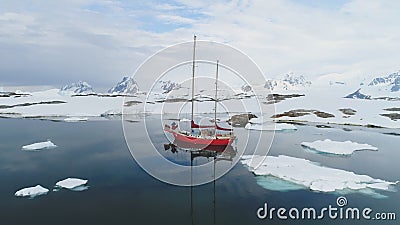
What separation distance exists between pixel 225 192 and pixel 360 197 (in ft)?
12.5

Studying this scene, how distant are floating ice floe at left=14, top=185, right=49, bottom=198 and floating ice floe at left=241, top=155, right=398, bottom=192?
6.71 metres

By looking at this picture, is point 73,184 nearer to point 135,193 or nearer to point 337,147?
point 135,193

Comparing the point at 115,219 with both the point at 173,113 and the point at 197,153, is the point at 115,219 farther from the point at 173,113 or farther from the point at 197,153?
the point at 173,113

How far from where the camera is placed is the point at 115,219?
694 centimetres

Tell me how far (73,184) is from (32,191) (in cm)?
110

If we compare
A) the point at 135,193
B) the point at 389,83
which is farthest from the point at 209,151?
the point at 389,83

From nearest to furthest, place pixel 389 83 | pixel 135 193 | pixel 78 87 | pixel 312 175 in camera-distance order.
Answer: pixel 135 193 < pixel 312 175 < pixel 389 83 < pixel 78 87

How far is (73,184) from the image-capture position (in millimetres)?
9031

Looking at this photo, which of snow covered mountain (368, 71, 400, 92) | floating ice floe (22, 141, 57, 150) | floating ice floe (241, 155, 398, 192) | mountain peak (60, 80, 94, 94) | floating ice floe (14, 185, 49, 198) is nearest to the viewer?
floating ice floe (14, 185, 49, 198)

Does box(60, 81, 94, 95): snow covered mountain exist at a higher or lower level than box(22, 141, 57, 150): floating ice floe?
higher

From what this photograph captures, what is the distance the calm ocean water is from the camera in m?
7.10

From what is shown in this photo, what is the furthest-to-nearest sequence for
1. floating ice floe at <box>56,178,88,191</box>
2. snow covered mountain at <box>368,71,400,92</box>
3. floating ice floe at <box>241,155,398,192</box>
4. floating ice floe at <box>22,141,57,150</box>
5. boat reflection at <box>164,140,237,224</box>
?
1. snow covered mountain at <box>368,71,400,92</box>
2. floating ice floe at <box>22,141,57,150</box>
3. boat reflection at <box>164,140,237,224</box>
4. floating ice floe at <box>241,155,398,192</box>
5. floating ice floe at <box>56,178,88,191</box>

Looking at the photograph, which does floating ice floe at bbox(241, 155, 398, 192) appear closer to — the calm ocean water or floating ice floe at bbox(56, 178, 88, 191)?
the calm ocean water

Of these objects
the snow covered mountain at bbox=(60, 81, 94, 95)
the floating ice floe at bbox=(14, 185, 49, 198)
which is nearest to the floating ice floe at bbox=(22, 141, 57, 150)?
the floating ice floe at bbox=(14, 185, 49, 198)
